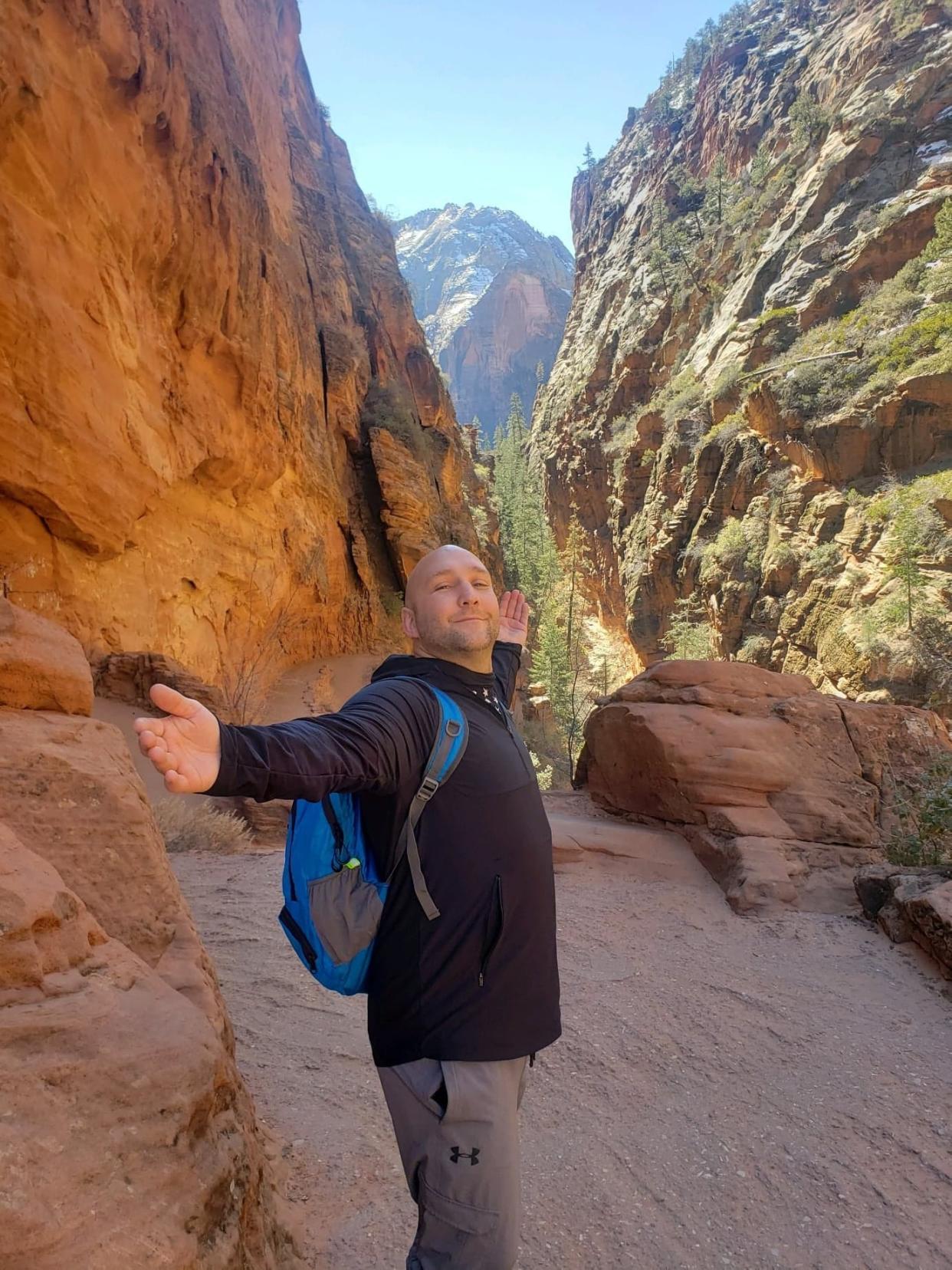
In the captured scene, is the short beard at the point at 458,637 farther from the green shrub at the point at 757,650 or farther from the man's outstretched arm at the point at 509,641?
the green shrub at the point at 757,650

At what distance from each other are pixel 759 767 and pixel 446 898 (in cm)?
578

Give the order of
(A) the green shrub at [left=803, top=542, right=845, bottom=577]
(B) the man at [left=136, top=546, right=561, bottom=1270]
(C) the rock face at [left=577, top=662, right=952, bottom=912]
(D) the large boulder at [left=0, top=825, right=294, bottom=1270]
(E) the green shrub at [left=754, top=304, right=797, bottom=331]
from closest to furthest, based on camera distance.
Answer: (D) the large boulder at [left=0, top=825, right=294, bottom=1270] → (B) the man at [left=136, top=546, right=561, bottom=1270] → (C) the rock face at [left=577, top=662, right=952, bottom=912] → (A) the green shrub at [left=803, top=542, right=845, bottom=577] → (E) the green shrub at [left=754, top=304, right=797, bottom=331]

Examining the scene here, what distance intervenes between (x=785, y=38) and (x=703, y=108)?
5.65m

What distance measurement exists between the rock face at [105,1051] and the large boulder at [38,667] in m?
0.04

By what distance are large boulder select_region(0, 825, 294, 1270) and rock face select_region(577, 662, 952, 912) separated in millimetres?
4777

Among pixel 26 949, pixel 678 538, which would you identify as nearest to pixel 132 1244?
pixel 26 949

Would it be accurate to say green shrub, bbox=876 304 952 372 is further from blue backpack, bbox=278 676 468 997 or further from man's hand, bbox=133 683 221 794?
man's hand, bbox=133 683 221 794

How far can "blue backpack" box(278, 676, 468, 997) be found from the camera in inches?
56.6

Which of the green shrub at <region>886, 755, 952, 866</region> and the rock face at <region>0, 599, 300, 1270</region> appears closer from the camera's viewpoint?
the rock face at <region>0, 599, 300, 1270</region>

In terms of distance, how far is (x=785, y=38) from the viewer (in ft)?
138

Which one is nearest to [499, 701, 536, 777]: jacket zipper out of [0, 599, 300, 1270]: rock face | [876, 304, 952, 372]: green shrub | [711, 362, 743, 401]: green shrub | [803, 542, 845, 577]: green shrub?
[0, 599, 300, 1270]: rock face

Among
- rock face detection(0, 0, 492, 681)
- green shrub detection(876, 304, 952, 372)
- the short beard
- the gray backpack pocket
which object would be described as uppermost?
green shrub detection(876, 304, 952, 372)

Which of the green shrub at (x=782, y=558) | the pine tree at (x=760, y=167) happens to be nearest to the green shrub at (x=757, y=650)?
the green shrub at (x=782, y=558)

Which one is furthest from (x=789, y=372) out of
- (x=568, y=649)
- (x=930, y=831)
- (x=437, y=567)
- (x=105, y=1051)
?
(x=105, y=1051)
